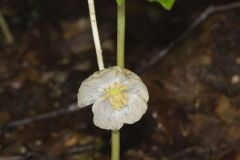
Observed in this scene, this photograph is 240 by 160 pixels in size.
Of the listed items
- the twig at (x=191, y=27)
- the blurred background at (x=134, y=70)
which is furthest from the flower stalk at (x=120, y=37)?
the twig at (x=191, y=27)

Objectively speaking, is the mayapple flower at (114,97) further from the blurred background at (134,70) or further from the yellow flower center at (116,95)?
the blurred background at (134,70)

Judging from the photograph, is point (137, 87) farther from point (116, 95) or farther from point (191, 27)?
point (191, 27)

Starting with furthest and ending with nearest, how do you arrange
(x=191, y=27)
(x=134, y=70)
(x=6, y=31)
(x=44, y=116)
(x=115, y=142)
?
(x=6, y=31), (x=191, y=27), (x=134, y=70), (x=44, y=116), (x=115, y=142)

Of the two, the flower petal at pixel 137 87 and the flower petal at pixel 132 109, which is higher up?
the flower petal at pixel 137 87

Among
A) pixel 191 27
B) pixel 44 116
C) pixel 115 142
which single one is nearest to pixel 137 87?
pixel 115 142

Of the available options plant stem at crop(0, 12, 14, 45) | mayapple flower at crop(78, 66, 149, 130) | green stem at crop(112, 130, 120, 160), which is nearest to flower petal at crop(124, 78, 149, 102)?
mayapple flower at crop(78, 66, 149, 130)

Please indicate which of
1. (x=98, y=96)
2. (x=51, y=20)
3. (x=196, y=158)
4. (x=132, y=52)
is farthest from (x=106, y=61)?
(x=98, y=96)
